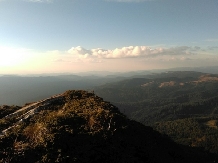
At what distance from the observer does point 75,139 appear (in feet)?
76.6

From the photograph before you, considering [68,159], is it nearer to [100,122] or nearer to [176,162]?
[100,122]

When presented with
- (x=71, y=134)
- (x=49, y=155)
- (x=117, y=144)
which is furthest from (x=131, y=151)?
(x=49, y=155)

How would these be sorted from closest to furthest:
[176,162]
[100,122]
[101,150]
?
1. [101,150]
2. [100,122]
3. [176,162]

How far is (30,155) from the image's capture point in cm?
2077

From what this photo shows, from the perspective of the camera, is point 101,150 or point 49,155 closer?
point 49,155

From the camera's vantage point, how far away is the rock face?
69.3 ft

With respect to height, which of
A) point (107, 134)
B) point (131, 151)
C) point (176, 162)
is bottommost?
point (176, 162)

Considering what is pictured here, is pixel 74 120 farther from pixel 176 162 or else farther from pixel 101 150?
pixel 176 162

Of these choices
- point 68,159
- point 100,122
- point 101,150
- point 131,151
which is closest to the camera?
point 68,159

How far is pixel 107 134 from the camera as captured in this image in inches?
971

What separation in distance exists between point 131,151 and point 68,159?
7.35 m

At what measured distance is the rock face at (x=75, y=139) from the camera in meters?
21.1

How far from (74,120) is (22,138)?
254 inches

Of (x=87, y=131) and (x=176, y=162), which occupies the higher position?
(x=87, y=131)
